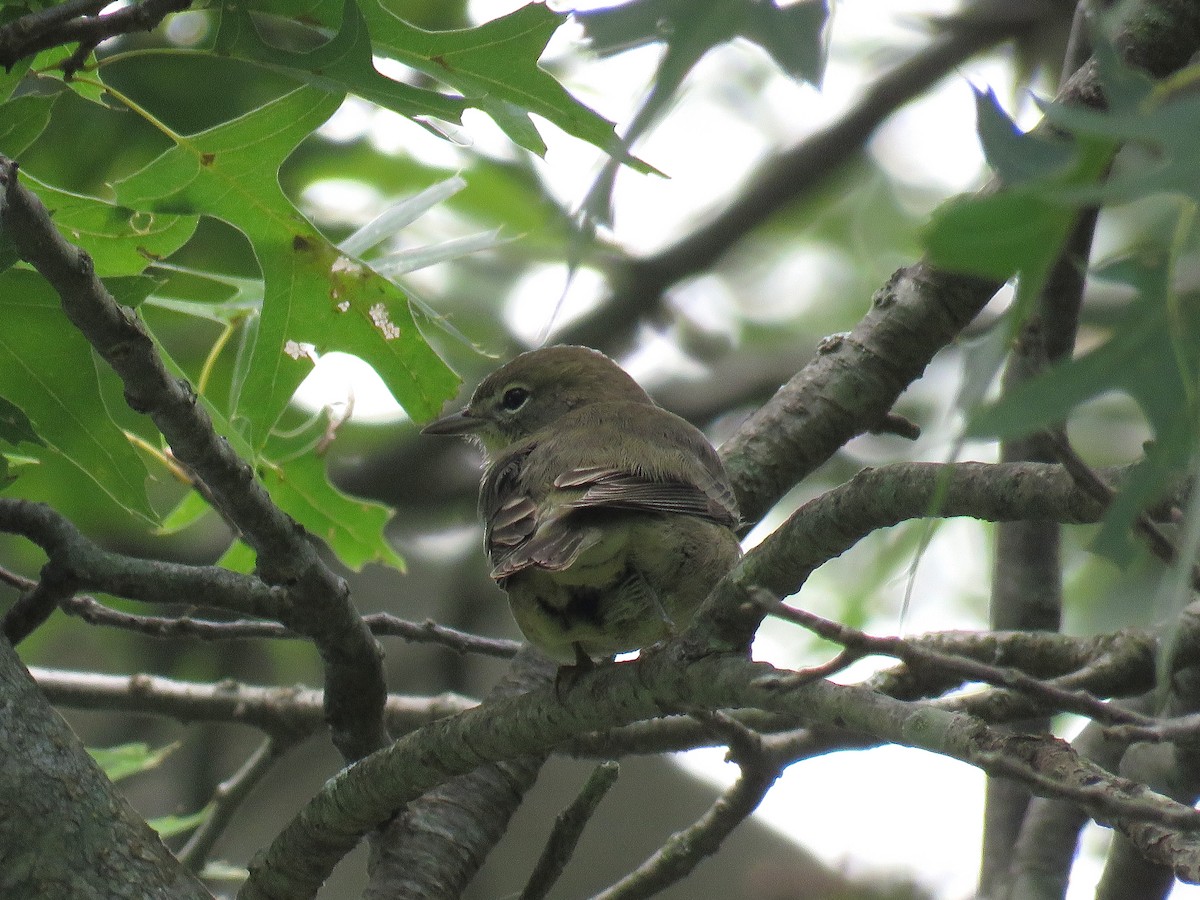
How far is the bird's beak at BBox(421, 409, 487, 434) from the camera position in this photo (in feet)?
18.0

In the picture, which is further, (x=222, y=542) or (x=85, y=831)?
(x=222, y=542)

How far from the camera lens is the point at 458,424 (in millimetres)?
5535

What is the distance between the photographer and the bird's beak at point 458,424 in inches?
216

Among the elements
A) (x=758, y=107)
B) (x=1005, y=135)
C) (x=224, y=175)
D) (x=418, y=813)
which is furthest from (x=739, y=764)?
(x=758, y=107)

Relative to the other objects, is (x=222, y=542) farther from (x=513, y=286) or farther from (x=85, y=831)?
(x=85, y=831)

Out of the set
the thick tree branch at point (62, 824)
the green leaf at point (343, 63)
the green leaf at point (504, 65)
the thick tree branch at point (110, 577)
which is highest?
the green leaf at point (504, 65)

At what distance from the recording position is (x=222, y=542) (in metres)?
6.97

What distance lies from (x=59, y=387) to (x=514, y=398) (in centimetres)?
277

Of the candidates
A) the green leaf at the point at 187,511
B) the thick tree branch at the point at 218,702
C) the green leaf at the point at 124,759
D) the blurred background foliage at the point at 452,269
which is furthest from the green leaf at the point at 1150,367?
→ the green leaf at the point at 124,759

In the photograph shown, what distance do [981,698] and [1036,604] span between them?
1125 mm

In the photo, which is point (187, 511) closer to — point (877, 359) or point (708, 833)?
point (708, 833)

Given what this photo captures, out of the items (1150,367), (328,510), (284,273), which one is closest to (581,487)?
(328,510)

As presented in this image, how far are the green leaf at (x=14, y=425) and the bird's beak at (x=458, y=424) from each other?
261 centimetres

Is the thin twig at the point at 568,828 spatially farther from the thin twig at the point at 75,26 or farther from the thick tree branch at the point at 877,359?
the thin twig at the point at 75,26
